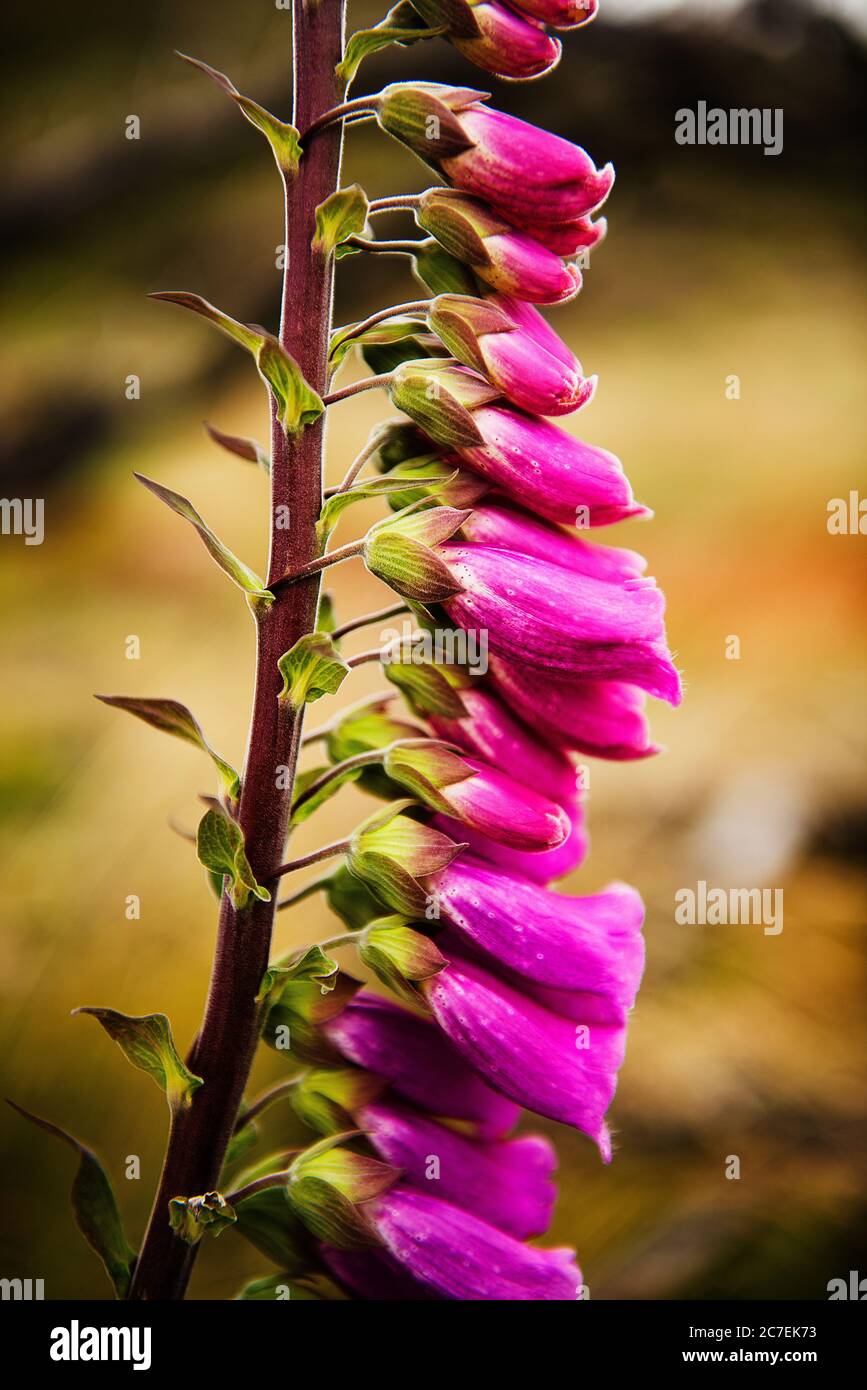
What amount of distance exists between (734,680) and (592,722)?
0.62 m

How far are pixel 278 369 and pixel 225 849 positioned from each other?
0.13 metres

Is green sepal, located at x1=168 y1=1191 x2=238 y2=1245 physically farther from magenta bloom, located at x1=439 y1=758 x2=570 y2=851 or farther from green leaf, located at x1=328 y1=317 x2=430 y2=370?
green leaf, located at x1=328 y1=317 x2=430 y2=370

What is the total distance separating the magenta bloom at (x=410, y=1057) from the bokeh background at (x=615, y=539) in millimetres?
489

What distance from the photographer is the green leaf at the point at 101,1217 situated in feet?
1.31

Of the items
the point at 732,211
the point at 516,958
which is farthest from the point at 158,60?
the point at 516,958

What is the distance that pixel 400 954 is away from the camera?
1.19 ft

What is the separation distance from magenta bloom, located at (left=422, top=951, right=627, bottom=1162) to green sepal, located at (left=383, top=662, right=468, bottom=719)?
0.25 ft

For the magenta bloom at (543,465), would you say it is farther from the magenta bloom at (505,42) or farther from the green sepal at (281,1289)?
the green sepal at (281,1289)

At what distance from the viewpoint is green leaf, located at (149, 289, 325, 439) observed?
0.33 metres

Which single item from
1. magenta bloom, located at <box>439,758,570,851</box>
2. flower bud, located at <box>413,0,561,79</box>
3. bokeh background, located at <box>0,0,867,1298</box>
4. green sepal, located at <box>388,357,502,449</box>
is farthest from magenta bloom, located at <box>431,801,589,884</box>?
bokeh background, located at <box>0,0,867,1298</box>

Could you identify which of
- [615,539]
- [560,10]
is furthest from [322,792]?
[615,539]

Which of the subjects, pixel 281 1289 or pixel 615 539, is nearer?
pixel 281 1289

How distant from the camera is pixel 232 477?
1.02 metres

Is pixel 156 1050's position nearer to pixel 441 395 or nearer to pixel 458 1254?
pixel 458 1254
